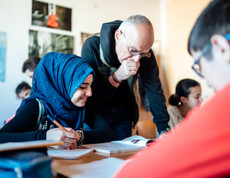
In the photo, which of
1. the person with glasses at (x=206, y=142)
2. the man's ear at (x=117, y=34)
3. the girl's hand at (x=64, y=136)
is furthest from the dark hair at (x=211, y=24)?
the man's ear at (x=117, y=34)

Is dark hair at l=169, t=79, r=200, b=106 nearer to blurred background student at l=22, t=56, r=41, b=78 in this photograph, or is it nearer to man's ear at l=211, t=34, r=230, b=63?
blurred background student at l=22, t=56, r=41, b=78

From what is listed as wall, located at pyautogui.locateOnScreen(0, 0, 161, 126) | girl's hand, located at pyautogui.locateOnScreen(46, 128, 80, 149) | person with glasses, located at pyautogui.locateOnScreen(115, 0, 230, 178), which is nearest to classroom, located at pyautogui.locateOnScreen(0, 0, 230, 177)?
wall, located at pyautogui.locateOnScreen(0, 0, 161, 126)

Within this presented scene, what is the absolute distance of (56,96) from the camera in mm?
1179

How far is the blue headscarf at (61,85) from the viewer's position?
118 cm

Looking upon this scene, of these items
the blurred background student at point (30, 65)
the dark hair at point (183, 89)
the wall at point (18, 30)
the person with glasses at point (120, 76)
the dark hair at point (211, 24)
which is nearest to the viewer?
the dark hair at point (211, 24)

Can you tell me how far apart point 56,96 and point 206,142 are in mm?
917

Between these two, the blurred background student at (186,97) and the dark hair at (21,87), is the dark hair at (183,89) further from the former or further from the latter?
the dark hair at (21,87)

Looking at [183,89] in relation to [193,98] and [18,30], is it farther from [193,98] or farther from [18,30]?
[18,30]

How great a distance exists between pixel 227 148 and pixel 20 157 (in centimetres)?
43

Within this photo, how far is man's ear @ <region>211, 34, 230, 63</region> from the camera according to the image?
477mm

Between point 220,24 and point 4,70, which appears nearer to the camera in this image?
point 220,24

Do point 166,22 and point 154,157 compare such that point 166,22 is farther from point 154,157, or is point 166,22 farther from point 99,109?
point 154,157

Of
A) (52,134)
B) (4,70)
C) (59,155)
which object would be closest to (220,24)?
(59,155)

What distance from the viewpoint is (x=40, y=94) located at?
1.22 m
